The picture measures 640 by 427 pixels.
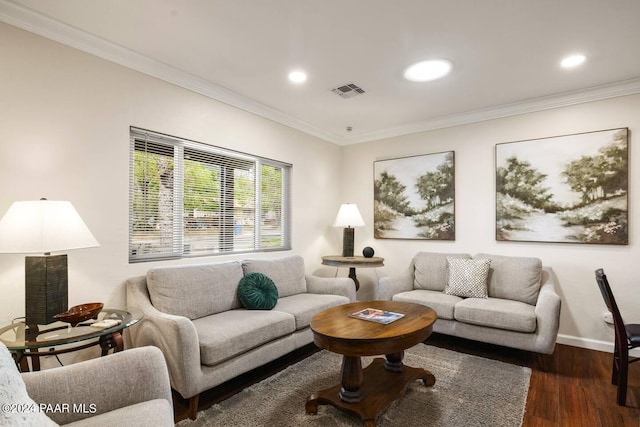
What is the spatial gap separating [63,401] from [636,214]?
4.42 meters

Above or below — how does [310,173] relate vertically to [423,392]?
above

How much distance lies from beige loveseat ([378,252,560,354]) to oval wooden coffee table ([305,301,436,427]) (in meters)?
0.85

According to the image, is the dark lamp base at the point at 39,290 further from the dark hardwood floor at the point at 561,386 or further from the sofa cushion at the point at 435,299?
the sofa cushion at the point at 435,299

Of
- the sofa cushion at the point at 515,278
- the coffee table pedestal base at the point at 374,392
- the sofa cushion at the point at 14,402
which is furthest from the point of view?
the sofa cushion at the point at 515,278

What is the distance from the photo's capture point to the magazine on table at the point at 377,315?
235cm

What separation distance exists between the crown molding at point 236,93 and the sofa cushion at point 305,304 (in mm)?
2073

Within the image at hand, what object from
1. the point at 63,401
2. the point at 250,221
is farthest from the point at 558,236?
the point at 63,401

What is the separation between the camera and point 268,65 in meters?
2.83

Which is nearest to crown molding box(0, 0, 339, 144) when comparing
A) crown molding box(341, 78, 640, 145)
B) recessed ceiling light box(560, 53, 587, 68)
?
crown molding box(341, 78, 640, 145)

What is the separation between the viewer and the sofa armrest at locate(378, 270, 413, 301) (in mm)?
3773

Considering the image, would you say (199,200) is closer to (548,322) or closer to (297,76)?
(297,76)

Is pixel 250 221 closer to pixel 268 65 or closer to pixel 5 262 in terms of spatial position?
pixel 268 65

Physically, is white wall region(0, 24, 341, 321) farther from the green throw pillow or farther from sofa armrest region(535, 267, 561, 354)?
sofa armrest region(535, 267, 561, 354)

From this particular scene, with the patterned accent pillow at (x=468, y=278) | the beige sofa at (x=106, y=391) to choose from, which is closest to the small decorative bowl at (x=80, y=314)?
the beige sofa at (x=106, y=391)
